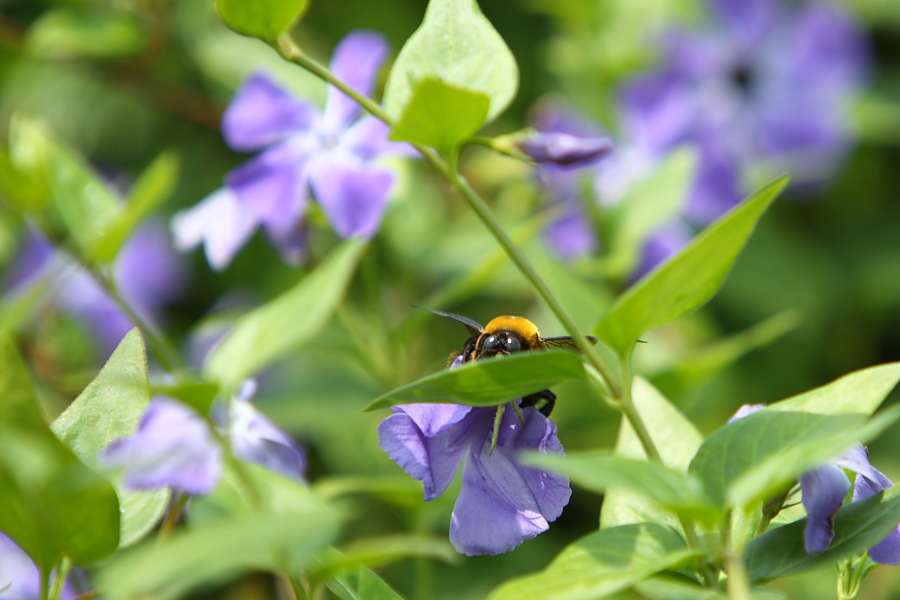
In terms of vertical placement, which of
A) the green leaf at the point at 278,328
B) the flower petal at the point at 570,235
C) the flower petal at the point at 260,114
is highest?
the green leaf at the point at 278,328

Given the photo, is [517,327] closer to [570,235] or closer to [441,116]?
[441,116]

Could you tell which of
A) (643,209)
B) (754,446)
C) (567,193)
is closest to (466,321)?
(754,446)

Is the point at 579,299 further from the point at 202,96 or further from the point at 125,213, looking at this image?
the point at 202,96

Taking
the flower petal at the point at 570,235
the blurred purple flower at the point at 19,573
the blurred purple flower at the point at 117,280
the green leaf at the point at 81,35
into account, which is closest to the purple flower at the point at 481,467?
the blurred purple flower at the point at 19,573

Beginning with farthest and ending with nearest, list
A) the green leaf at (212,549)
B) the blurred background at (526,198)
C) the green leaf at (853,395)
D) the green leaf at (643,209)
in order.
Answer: the blurred background at (526,198), the green leaf at (643,209), the green leaf at (853,395), the green leaf at (212,549)

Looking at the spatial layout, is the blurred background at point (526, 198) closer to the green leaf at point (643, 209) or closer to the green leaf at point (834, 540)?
the green leaf at point (643, 209)
